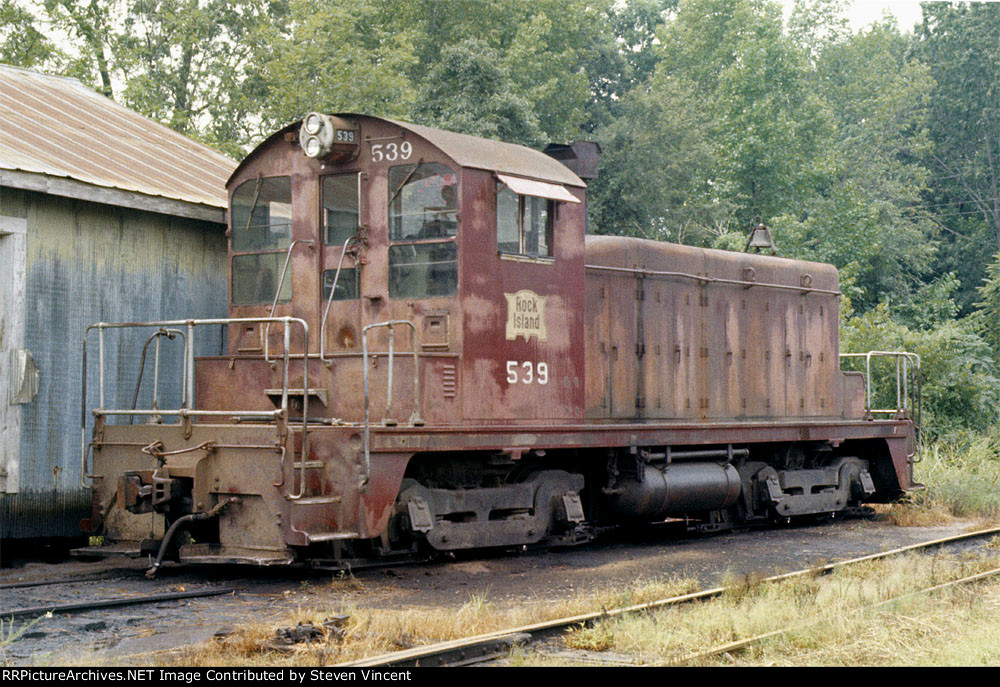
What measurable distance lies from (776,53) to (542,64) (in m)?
7.79

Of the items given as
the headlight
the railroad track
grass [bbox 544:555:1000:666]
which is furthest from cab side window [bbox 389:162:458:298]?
grass [bbox 544:555:1000:666]

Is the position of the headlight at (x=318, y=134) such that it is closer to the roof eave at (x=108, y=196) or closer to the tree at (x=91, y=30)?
the roof eave at (x=108, y=196)

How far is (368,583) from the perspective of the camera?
31.3 feet

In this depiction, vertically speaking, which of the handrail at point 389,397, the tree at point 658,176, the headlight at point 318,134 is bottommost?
the handrail at point 389,397

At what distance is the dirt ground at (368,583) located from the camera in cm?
723

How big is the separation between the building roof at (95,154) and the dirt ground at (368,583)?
3.54 meters

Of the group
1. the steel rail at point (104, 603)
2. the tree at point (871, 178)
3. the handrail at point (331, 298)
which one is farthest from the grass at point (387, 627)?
the tree at point (871, 178)

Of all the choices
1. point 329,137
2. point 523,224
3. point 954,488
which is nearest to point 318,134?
point 329,137

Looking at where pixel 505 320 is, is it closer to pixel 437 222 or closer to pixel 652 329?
pixel 437 222

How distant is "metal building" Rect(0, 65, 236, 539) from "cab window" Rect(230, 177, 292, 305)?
1046 mm

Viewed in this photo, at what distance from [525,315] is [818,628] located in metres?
4.39

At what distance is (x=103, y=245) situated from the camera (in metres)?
11.7

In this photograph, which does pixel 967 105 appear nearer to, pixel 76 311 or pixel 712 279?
pixel 712 279

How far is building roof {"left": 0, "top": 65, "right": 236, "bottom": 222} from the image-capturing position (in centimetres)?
1099
